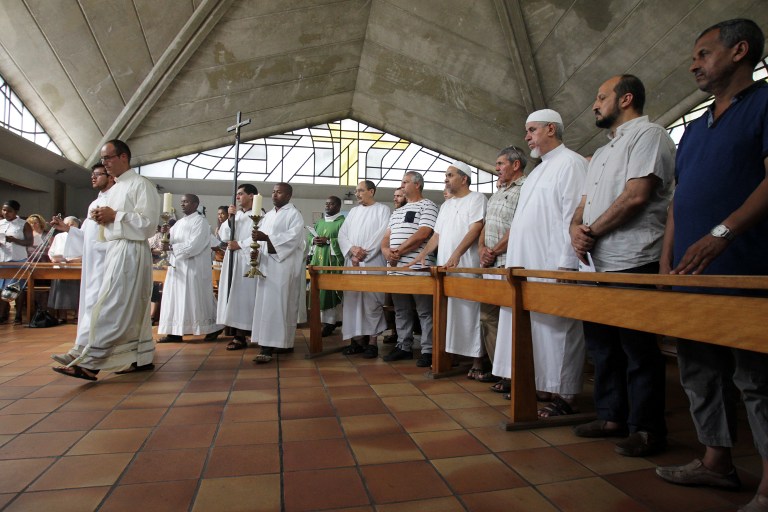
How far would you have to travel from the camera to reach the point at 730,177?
5.85 ft

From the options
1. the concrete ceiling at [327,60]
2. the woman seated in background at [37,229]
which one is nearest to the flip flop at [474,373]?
the woman seated in background at [37,229]

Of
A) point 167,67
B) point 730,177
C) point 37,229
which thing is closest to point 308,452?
point 730,177

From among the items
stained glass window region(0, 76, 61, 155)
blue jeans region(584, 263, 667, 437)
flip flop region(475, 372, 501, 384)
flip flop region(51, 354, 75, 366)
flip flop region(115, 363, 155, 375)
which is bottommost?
flip flop region(115, 363, 155, 375)

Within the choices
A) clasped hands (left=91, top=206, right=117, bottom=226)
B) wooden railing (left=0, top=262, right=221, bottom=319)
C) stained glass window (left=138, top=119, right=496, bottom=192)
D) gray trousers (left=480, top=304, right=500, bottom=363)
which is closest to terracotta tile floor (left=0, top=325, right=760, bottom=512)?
gray trousers (left=480, top=304, right=500, bottom=363)

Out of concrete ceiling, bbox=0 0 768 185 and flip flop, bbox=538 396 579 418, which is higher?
concrete ceiling, bbox=0 0 768 185

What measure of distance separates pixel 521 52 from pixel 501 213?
364 inches

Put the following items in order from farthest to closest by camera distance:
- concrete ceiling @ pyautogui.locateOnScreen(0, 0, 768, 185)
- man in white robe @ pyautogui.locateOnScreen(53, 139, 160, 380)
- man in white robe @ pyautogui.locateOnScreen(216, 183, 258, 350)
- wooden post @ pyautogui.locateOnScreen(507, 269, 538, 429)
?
concrete ceiling @ pyautogui.locateOnScreen(0, 0, 768, 185), man in white robe @ pyautogui.locateOnScreen(216, 183, 258, 350), man in white robe @ pyautogui.locateOnScreen(53, 139, 160, 380), wooden post @ pyautogui.locateOnScreen(507, 269, 538, 429)

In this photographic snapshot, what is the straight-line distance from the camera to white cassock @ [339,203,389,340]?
15.6 ft

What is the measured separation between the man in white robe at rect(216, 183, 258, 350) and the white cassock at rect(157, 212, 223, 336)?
0.40 meters

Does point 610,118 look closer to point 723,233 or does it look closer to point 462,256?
point 723,233

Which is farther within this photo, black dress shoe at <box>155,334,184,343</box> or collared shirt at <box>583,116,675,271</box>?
black dress shoe at <box>155,334,184,343</box>

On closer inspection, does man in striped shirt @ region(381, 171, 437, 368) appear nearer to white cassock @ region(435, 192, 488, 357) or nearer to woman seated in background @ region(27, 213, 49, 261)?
white cassock @ region(435, 192, 488, 357)

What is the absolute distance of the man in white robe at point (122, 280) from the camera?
3.61 m

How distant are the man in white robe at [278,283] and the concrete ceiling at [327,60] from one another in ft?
25.2
